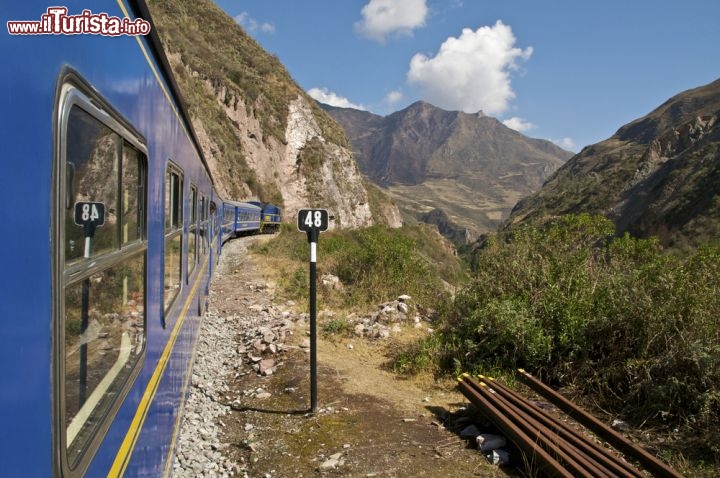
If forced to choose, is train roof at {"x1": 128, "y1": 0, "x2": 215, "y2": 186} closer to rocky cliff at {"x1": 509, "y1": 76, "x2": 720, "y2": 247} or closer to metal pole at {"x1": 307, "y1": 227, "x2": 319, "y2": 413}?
metal pole at {"x1": 307, "y1": 227, "x2": 319, "y2": 413}

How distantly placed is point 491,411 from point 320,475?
1726 millimetres

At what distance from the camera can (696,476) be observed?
12.5ft

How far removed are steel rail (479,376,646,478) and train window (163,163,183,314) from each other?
141 inches

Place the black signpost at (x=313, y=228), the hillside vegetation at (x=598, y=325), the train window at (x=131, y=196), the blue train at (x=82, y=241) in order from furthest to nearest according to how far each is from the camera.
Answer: the black signpost at (x=313, y=228) → the hillside vegetation at (x=598, y=325) → the train window at (x=131, y=196) → the blue train at (x=82, y=241)

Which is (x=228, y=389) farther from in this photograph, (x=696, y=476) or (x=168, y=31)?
(x=168, y=31)

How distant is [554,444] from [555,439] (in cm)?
5

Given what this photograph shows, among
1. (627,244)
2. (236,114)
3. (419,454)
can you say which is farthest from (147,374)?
(236,114)

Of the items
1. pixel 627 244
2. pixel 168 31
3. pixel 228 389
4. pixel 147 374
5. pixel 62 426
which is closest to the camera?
pixel 62 426

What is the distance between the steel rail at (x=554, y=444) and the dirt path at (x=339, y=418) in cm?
46

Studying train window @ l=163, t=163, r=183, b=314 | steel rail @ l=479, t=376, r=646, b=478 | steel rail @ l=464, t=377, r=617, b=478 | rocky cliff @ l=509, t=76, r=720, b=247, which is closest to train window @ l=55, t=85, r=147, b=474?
train window @ l=163, t=163, r=183, b=314

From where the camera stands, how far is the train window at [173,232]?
10.9 feet

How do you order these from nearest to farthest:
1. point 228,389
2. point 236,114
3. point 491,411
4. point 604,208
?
point 491,411, point 228,389, point 236,114, point 604,208

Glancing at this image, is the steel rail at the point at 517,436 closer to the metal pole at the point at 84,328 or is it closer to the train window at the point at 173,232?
the train window at the point at 173,232

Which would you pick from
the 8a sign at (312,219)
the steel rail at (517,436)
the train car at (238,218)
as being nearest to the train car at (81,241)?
the 8a sign at (312,219)
